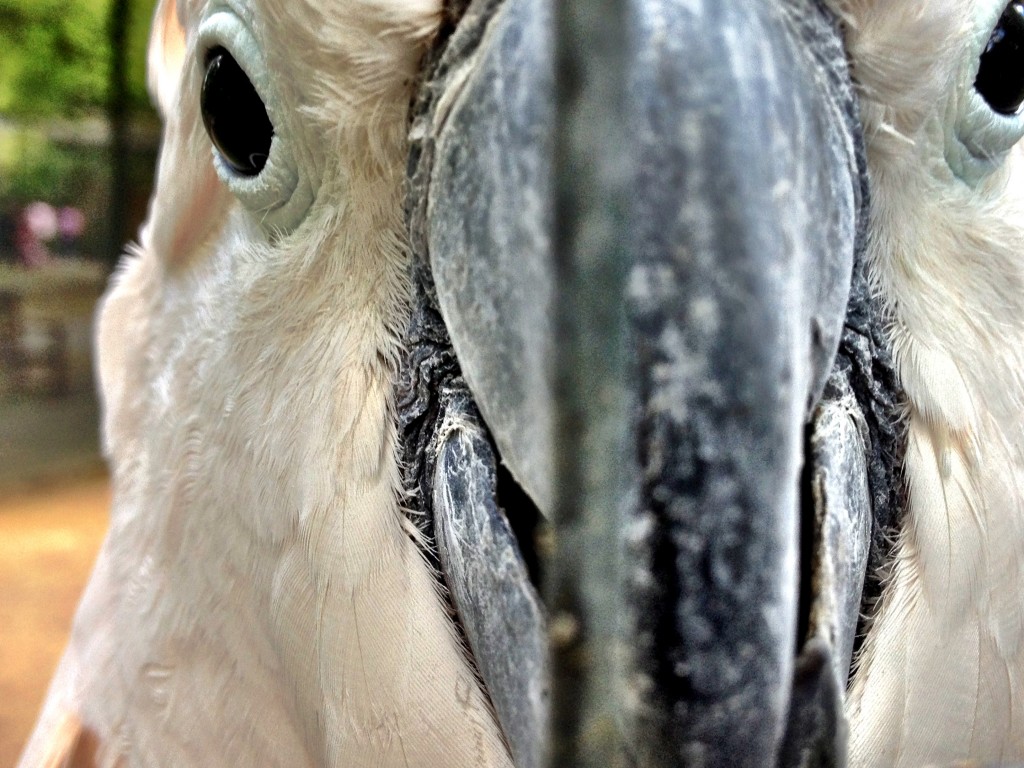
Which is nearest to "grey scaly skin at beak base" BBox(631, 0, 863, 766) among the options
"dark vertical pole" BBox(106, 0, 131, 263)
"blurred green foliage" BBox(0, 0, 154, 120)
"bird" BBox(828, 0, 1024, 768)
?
"bird" BBox(828, 0, 1024, 768)

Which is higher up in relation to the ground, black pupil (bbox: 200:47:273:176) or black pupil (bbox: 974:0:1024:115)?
black pupil (bbox: 974:0:1024:115)

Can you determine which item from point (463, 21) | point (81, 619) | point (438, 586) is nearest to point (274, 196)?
point (463, 21)

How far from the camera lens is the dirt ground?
437 cm

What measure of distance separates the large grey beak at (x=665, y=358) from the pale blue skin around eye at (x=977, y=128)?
205mm

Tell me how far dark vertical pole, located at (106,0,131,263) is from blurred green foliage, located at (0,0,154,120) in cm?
4

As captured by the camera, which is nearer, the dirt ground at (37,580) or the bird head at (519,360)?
the bird head at (519,360)

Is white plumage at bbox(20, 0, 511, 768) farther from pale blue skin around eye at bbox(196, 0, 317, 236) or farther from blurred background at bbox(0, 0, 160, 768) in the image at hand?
blurred background at bbox(0, 0, 160, 768)

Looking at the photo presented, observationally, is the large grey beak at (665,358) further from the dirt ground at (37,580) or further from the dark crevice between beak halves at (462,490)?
the dirt ground at (37,580)

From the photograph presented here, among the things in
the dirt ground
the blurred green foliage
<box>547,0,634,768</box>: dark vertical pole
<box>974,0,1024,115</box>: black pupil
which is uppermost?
<box>974,0,1024,115</box>: black pupil

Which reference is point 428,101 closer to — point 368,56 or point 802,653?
point 368,56

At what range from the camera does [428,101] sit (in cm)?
74

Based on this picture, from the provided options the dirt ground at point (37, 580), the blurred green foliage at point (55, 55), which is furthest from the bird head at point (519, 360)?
the blurred green foliage at point (55, 55)

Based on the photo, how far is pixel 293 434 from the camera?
85cm

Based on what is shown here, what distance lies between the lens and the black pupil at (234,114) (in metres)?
0.89
